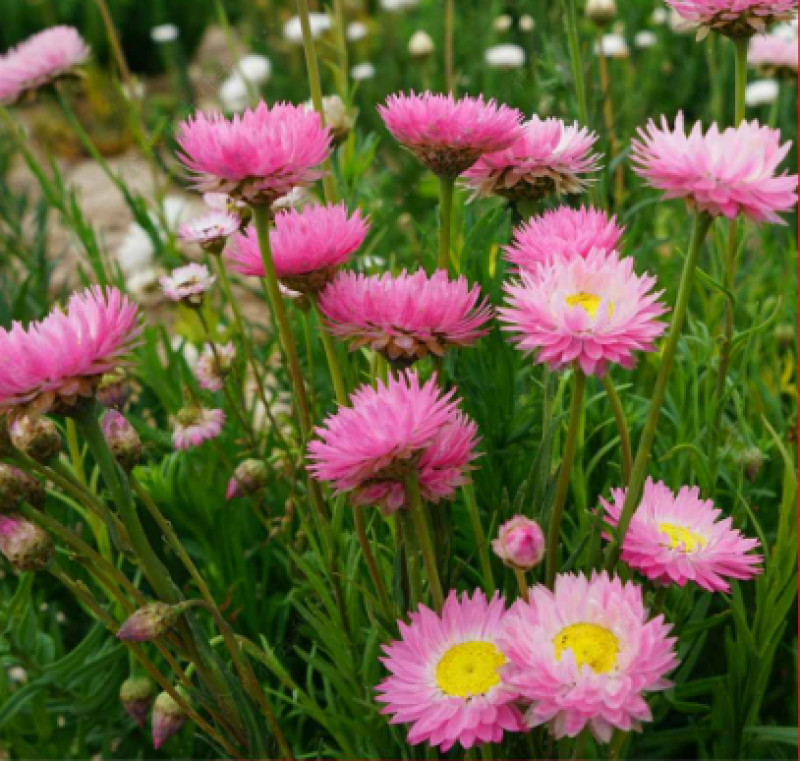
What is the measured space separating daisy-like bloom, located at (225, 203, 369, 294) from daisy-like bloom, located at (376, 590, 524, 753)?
22 centimetres

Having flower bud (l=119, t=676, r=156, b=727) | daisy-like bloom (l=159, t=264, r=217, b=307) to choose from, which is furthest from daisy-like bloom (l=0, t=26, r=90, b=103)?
flower bud (l=119, t=676, r=156, b=727)

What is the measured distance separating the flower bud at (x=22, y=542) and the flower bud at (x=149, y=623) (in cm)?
9

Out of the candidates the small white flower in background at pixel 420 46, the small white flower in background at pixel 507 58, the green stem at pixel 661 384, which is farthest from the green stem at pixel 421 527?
the small white flower in background at pixel 507 58

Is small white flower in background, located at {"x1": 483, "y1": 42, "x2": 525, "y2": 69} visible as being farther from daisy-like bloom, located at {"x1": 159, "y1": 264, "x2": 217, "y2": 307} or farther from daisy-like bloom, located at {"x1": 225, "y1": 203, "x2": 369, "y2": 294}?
daisy-like bloom, located at {"x1": 225, "y1": 203, "x2": 369, "y2": 294}

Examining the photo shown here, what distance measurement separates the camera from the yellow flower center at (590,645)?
56cm

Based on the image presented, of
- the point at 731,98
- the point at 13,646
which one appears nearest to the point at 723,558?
the point at 13,646

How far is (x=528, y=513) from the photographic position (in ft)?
2.54

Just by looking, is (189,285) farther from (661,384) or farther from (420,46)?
(420,46)

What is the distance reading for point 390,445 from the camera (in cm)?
56

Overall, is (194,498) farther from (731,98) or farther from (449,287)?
(731,98)

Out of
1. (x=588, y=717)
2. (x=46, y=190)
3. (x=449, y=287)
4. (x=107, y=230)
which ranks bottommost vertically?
(x=107, y=230)

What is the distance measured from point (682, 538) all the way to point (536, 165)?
0.88 feet

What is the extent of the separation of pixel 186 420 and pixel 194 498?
0.20 metres

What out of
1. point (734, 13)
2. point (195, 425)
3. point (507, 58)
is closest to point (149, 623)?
point (195, 425)
